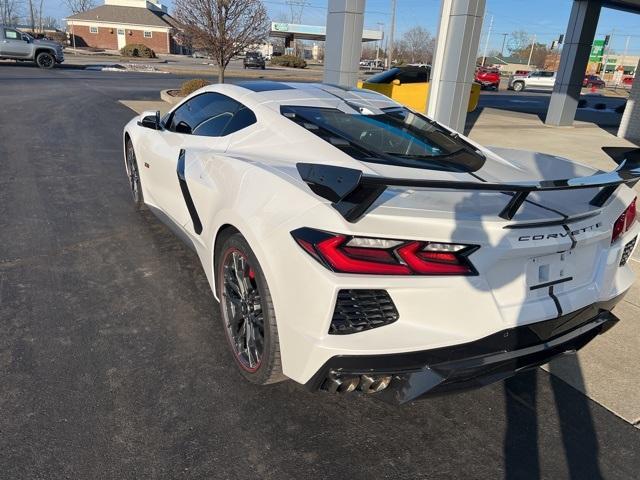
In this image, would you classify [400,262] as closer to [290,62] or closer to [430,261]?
[430,261]

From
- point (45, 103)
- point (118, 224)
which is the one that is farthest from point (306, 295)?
point (45, 103)

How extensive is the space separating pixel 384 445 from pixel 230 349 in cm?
105

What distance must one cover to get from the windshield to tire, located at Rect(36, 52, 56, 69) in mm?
27914

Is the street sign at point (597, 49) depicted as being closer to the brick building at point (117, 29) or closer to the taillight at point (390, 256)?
the brick building at point (117, 29)

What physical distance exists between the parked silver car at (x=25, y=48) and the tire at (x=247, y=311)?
28354 millimetres

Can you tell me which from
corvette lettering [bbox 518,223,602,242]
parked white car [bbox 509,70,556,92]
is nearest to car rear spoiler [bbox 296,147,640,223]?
corvette lettering [bbox 518,223,602,242]

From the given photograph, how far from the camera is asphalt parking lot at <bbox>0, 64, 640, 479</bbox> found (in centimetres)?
213

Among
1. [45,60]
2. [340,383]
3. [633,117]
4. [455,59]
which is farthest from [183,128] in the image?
[45,60]

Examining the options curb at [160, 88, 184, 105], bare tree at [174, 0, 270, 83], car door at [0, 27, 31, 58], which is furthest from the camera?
→ car door at [0, 27, 31, 58]

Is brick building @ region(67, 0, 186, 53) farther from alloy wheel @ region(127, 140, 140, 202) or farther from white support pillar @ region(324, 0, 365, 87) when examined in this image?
alloy wheel @ region(127, 140, 140, 202)

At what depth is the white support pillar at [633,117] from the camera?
1416cm

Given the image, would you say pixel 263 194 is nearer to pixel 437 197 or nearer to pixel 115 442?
pixel 437 197

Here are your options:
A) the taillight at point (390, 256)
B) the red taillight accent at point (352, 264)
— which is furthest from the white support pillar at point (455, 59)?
the red taillight accent at point (352, 264)

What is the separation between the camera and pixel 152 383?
259 cm
